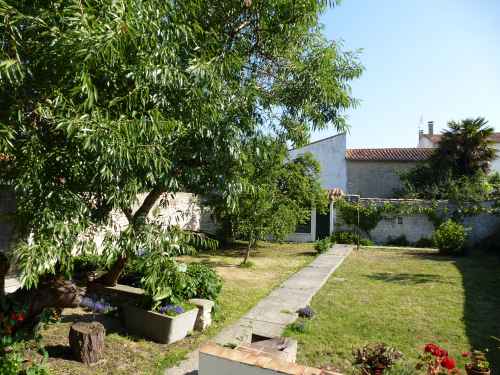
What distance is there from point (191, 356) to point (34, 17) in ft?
14.2

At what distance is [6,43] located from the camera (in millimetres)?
3590

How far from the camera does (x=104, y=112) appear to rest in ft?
13.2

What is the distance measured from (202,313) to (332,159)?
67.3ft

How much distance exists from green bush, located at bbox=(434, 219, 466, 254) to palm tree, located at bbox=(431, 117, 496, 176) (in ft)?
27.2

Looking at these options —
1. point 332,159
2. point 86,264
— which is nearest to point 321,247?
point 86,264

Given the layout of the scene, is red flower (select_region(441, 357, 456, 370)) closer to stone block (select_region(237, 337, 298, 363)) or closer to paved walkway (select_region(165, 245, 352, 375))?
stone block (select_region(237, 337, 298, 363))

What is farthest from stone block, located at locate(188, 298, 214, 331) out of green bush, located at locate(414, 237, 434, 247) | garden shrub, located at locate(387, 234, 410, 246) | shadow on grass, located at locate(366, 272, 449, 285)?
green bush, located at locate(414, 237, 434, 247)

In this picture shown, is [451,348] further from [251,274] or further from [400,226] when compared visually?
[400,226]

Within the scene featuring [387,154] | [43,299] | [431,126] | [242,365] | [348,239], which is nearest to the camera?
[242,365]

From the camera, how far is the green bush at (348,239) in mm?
17234

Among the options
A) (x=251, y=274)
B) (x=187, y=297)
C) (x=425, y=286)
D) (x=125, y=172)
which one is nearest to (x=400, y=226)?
(x=425, y=286)

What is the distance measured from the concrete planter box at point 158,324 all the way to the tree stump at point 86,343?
0.96 metres

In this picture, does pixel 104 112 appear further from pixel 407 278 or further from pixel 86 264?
pixel 407 278

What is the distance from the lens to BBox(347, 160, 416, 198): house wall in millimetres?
27453
